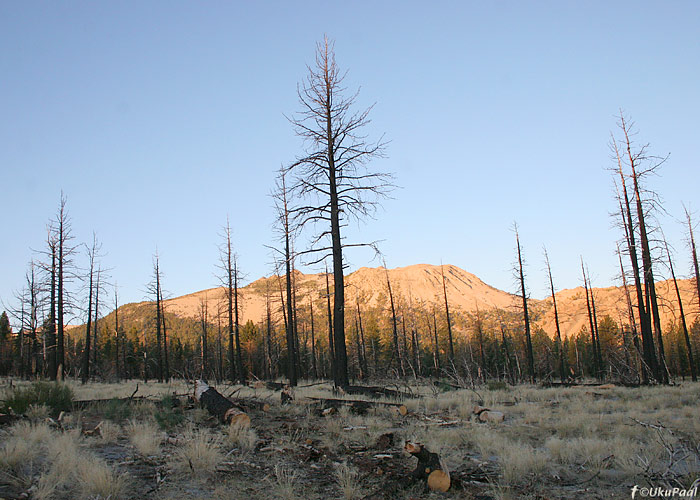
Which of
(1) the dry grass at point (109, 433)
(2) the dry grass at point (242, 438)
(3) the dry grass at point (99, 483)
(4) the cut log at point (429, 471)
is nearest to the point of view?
(3) the dry grass at point (99, 483)

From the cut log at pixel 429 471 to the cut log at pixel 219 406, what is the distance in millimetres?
3490

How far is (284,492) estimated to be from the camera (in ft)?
14.8

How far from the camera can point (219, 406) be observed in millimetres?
8477

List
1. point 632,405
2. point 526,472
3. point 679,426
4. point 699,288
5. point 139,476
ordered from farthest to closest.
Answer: point 699,288
point 632,405
point 679,426
point 526,472
point 139,476

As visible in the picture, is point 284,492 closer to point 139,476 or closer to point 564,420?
point 139,476

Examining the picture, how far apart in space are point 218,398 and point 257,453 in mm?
2924

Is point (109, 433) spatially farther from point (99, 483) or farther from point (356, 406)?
point (356, 406)

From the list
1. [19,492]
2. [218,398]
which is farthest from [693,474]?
[218,398]

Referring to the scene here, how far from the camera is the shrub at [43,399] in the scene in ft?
27.5

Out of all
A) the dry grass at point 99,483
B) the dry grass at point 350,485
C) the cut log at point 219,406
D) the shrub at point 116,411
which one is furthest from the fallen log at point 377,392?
the dry grass at point 99,483

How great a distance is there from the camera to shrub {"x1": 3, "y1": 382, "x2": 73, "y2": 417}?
27.5 ft

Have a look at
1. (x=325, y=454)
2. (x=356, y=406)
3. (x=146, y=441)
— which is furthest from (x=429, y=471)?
(x=356, y=406)

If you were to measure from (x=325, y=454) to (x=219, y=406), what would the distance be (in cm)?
314

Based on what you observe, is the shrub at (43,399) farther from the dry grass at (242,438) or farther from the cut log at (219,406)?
the dry grass at (242,438)
